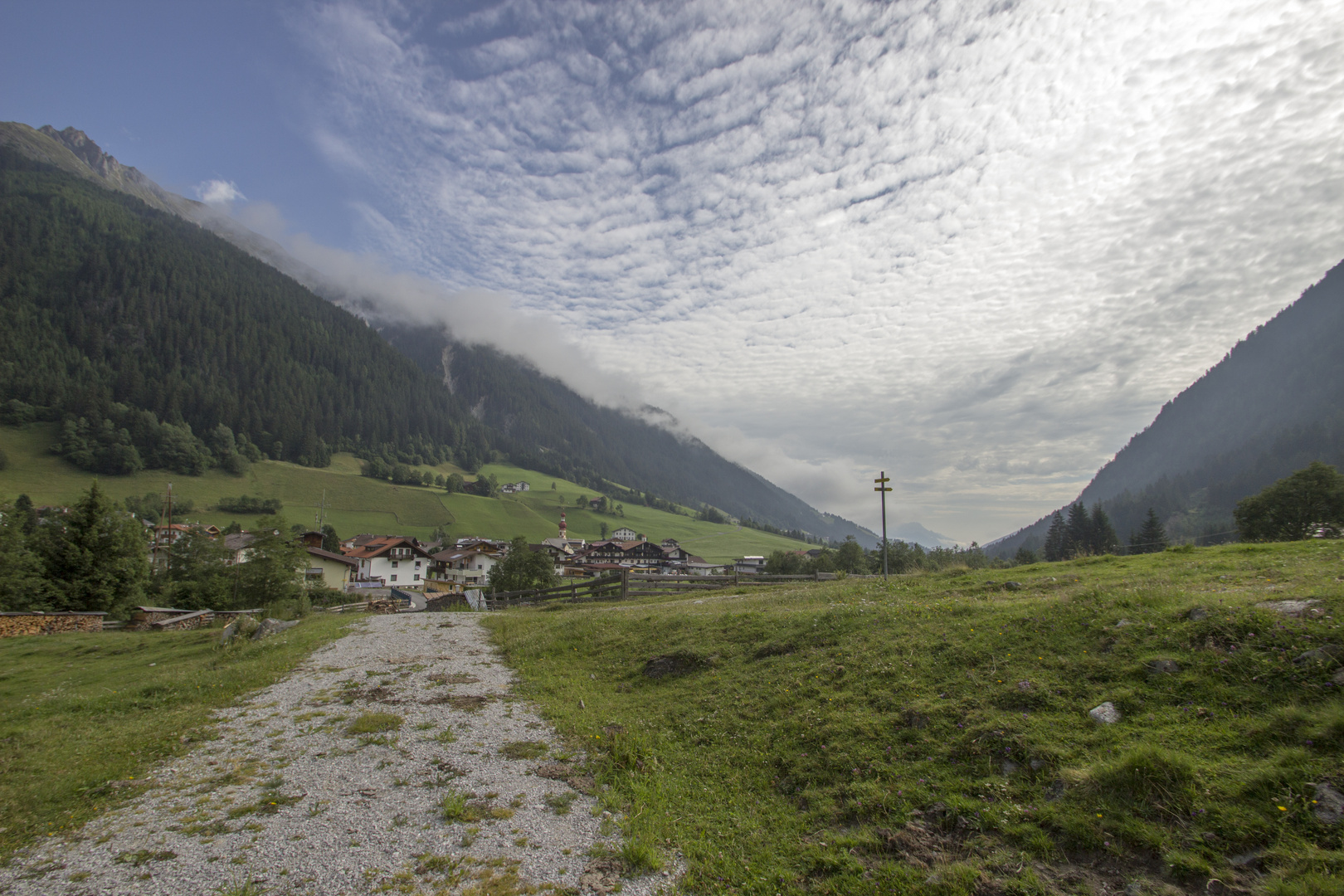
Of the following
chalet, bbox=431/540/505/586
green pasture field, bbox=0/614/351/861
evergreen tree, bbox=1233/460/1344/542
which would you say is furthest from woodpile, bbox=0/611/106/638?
chalet, bbox=431/540/505/586

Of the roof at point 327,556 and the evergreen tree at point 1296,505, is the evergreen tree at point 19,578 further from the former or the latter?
the evergreen tree at point 1296,505

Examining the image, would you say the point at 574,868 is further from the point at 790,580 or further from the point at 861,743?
the point at 790,580

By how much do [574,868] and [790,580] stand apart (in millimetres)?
30381

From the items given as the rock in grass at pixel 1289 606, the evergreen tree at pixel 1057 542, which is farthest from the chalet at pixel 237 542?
the evergreen tree at pixel 1057 542

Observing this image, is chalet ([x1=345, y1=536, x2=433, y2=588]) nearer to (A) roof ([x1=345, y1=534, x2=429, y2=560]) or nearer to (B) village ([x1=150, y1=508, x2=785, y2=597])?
(A) roof ([x1=345, y1=534, x2=429, y2=560])

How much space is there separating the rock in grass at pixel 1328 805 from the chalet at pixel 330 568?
306 feet

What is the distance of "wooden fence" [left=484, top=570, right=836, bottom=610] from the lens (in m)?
31.9

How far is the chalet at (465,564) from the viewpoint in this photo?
108188 millimetres

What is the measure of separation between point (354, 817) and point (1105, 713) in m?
9.72

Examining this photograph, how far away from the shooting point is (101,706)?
13.0 meters

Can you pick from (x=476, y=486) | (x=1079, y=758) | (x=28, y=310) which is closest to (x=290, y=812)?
(x=1079, y=758)

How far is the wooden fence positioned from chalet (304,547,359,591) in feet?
199

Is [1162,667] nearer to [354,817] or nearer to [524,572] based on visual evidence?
[354,817]

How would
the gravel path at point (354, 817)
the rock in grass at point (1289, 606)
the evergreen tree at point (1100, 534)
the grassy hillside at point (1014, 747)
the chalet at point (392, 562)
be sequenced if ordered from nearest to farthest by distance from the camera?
the grassy hillside at point (1014, 747) < the gravel path at point (354, 817) < the rock in grass at point (1289, 606) < the evergreen tree at point (1100, 534) < the chalet at point (392, 562)
